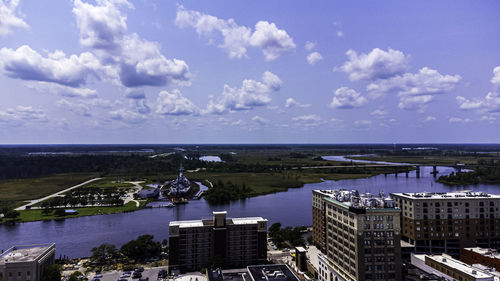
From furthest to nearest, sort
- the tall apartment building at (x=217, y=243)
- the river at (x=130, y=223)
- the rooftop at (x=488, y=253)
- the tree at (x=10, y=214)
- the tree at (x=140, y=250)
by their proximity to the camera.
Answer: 1. the tree at (x=10, y=214)
2. the river at (x=130, y=223)
3. the tree at (x=140, y=250)
4. the tall apartment building at (x=217, y=243)
5. the rooftop at (x=488, y=253)

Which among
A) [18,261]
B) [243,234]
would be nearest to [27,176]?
[18,261]

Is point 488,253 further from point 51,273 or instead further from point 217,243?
point 51,273

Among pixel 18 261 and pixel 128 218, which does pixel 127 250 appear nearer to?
pixel 18 261

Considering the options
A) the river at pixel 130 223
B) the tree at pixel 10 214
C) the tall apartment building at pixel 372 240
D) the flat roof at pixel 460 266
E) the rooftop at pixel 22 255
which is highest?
the tall apartment building at pixel 372 240

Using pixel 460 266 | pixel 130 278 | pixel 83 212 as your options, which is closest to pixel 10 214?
pixel 83 212

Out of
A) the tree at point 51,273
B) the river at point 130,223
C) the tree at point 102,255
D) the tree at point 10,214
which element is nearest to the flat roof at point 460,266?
the river at point 130,223

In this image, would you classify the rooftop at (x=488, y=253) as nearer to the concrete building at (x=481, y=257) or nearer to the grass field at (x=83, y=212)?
the concrete building at (x=481, y=257)

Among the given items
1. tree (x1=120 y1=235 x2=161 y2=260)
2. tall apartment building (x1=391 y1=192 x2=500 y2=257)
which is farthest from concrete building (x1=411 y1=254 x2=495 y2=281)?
tree (x1=120 y1=235 x2=161 y2=260)
